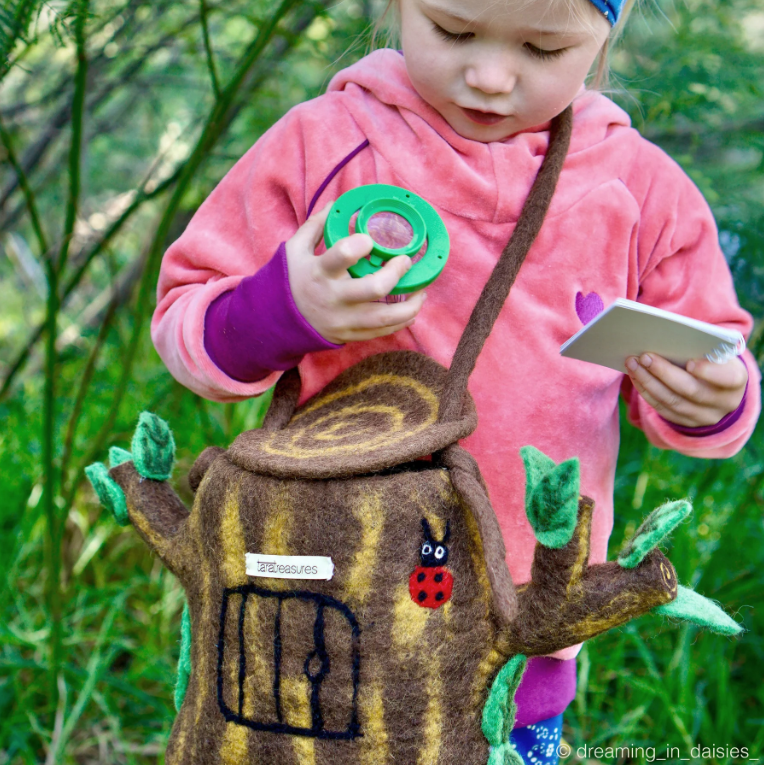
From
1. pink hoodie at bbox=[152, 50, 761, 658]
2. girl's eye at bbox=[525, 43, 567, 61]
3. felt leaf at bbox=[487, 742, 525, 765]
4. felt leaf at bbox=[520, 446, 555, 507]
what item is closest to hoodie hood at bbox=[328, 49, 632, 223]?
pink hoodie at bbox=[152, 50, 761, 658]

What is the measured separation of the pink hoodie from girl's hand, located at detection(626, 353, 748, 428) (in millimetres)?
60

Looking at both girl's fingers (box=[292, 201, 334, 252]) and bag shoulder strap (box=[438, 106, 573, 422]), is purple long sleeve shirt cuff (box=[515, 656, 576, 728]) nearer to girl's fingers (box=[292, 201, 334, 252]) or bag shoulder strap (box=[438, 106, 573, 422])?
bag shoulder strap (box=[438, 106, 573, 422])

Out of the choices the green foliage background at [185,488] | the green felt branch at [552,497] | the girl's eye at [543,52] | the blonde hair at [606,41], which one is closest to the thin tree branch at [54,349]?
the green foliage background at [185,488]

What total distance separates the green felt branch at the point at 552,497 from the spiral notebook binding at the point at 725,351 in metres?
0.22

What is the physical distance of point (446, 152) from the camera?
84 centimetres

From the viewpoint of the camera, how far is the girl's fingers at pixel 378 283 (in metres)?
0.69

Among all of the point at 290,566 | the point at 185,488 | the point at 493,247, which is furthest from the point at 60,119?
the point at 290,566

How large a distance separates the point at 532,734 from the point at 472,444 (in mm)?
370

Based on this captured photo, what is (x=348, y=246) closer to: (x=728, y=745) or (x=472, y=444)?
(x=472, y=444)

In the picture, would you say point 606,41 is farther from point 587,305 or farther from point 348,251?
point 348,251

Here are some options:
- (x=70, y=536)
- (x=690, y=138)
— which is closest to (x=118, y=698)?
(x=70, y=536)

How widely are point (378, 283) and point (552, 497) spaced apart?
0.23 metres

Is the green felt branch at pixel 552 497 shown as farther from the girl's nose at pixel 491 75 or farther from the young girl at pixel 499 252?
the girl's nose at pixel 491 75

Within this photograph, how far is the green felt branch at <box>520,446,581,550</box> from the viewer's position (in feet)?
2.03
